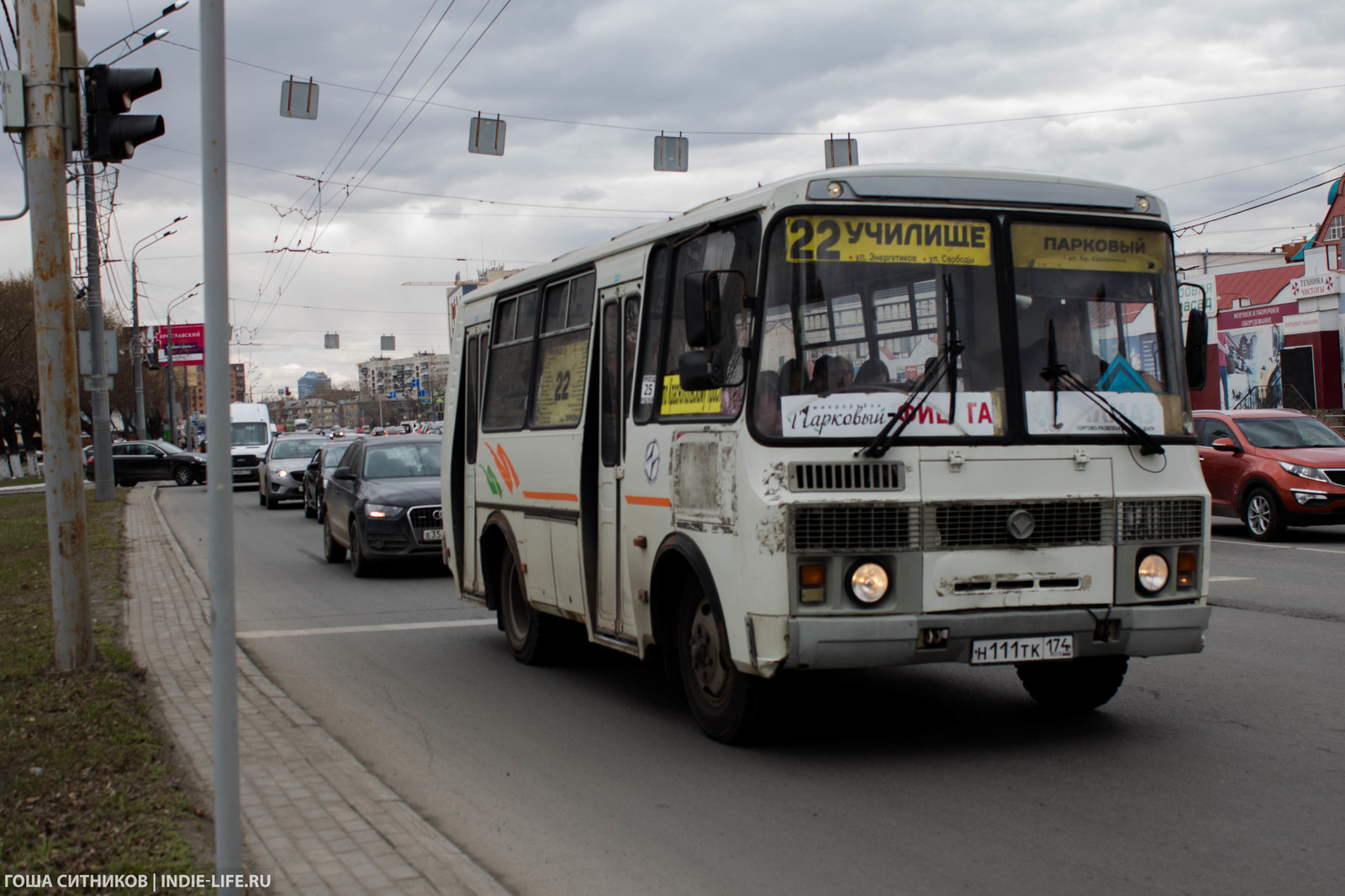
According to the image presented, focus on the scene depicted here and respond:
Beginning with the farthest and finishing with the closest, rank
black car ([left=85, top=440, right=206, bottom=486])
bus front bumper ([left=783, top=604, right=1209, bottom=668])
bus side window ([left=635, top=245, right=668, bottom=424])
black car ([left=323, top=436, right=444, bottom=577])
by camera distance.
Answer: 1. black car ([left=85, top=440, right=206, bottom=486])
2. black car ([left=323, top=436, right=444, bottom=577])
3. bus side window ([left=635, top=245, right=668, bottom=424])
4. bus front bumper ([left=783, top=604, right=1209, bottom=668])

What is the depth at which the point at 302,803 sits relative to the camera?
18.2ft

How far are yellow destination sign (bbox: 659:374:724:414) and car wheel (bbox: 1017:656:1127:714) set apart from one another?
2.12m

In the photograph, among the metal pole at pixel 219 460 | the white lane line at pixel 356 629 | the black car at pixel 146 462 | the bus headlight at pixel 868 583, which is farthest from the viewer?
the black car at pixel 146 462

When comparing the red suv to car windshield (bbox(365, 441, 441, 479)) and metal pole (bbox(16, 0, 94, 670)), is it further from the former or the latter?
metal pole (bbox(16, 0, 94, 670))

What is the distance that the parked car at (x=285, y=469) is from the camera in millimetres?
28703

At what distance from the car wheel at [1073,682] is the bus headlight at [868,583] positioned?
1.36 meters

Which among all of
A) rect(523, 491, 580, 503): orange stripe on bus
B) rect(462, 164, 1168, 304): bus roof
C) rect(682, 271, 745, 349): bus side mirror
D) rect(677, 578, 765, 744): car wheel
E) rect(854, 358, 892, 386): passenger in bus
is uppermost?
rect(462, 164, 1168, 304): bus roof

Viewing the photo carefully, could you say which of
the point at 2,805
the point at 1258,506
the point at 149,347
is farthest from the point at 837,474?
the point at 149,347

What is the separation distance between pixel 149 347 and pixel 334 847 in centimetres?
7412

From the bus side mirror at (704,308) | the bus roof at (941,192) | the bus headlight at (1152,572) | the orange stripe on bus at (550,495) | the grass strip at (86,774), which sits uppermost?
the bus roof at (941,192)

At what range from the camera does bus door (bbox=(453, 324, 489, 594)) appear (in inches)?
401

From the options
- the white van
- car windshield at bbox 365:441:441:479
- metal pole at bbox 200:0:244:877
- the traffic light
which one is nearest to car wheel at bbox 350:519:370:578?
car windshield at bbox 365:441:441:479

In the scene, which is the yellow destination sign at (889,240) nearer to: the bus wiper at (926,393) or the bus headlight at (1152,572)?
the bus wiper at (926,393)

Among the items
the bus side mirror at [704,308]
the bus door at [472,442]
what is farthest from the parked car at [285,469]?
the bus side mirror at [704,308]
